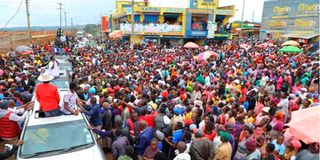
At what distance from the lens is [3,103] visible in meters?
6.18

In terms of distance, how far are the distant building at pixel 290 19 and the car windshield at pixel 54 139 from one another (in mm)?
28142

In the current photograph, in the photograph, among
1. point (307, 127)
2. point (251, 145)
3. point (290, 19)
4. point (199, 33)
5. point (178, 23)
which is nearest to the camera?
point (307, 127)

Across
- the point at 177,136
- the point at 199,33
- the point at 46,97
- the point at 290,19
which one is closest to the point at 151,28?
the point at 199,33

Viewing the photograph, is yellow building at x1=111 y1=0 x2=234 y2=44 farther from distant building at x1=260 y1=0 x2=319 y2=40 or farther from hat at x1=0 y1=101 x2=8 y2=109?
hat at x1=0 y1=101 x2=8 y2=109

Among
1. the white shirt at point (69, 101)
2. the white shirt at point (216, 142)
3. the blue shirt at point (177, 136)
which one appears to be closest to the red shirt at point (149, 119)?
the blue shirt at point (177, 136)

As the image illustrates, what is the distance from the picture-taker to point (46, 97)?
577 cm

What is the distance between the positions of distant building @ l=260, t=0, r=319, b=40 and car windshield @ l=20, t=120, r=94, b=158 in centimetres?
2814

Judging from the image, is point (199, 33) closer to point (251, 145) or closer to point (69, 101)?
point (69, 101)

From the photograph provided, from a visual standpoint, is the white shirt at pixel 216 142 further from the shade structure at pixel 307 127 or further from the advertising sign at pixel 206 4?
the advertising sign at pixel 206 4

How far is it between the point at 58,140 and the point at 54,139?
8 cm

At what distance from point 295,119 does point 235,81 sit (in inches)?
222

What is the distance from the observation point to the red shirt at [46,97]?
226 inches

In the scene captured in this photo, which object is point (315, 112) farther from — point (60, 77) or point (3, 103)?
point (60, 77)

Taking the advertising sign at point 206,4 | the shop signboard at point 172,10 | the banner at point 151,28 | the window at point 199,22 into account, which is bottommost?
the banner at point 151,28
